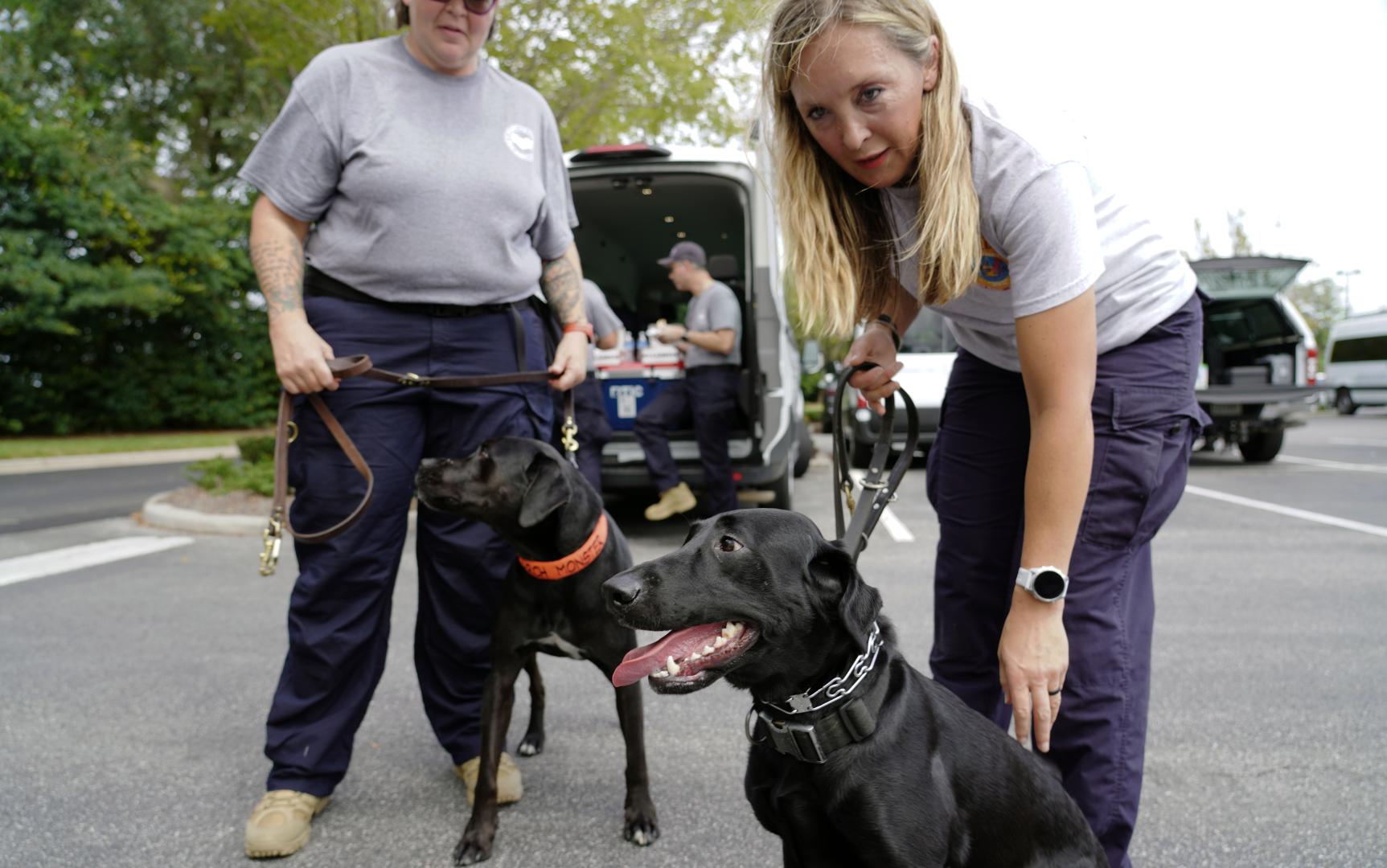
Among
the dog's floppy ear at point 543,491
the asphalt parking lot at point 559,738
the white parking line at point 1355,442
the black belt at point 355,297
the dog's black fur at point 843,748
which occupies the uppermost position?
the black belt at point 355,297

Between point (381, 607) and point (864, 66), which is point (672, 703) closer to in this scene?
point (381, 607)

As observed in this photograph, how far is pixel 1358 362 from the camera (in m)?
26.0

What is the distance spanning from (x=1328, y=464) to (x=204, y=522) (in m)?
12.9

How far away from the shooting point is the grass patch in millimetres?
14378

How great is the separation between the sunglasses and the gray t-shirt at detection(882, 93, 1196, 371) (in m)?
1.33

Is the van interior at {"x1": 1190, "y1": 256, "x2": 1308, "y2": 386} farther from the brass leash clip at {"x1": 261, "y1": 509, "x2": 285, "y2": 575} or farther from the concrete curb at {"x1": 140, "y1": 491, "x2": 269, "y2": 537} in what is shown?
the brass leash clip at {"x1": 261, "y1": 509, "x2": 285, "y2": 575}

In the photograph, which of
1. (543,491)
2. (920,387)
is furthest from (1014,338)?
(920,387)

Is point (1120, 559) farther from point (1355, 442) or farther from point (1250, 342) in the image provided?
point (1355, 442)

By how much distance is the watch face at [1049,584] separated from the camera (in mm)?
1621

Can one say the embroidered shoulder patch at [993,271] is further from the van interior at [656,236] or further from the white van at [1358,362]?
the white van at [1358,362]

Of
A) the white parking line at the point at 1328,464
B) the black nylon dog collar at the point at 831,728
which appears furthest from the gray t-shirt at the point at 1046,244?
the white parking line at the point at 1328,464

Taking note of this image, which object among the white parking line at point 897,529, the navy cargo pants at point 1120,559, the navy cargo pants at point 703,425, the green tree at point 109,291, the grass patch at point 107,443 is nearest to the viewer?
the navy cargo pants at point 1120,559

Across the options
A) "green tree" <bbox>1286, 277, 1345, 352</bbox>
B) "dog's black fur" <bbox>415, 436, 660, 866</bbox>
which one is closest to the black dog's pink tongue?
"dog's black fur" <bbox>415, 436, 660, 866</bbox>

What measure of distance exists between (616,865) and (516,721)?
1134 millimetres
